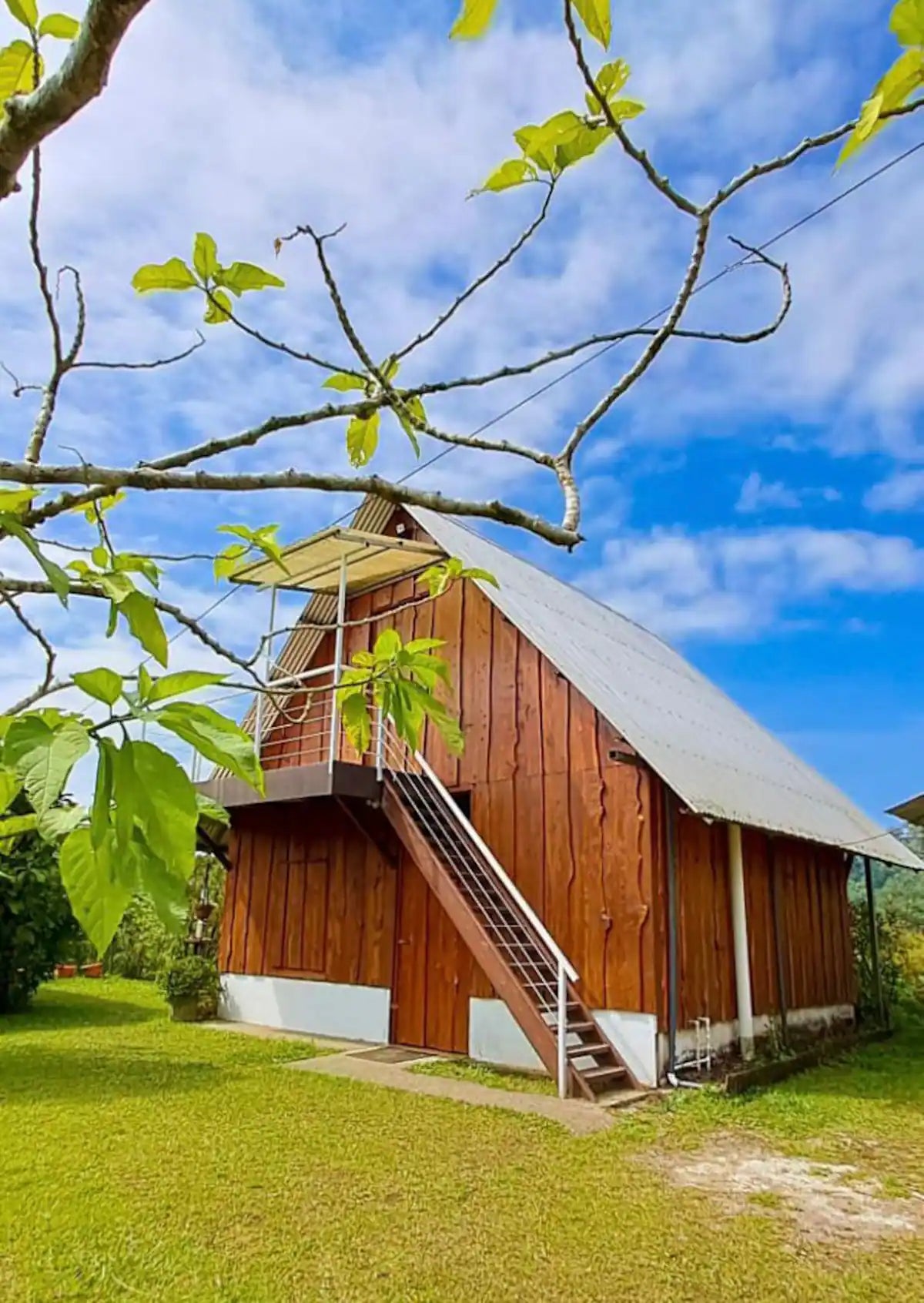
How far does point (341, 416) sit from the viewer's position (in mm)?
1264

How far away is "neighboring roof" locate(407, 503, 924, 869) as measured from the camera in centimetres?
809

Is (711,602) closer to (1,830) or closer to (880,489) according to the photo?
(880,489)

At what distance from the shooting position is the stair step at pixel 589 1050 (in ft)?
23.2

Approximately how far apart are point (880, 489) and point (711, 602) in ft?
10.8

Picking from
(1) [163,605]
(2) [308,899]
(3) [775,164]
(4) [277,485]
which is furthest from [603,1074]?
(3) [775,164]

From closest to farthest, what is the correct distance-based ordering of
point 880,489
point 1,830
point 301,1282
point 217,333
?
point 1,830 < point 217,333 < point 301,1282 < point 880,489

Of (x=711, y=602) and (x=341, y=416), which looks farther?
(x=711, y=602)

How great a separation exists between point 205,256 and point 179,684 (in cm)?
66

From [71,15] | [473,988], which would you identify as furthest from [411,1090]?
[71,15]

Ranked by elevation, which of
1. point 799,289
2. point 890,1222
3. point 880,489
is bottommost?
point 890,1222

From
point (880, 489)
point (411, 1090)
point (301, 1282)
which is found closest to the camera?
point (301, 1282)

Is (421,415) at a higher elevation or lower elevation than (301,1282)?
higher

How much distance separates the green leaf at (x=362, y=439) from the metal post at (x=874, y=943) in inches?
458

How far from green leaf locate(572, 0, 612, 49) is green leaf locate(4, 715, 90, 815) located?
0.85 m
